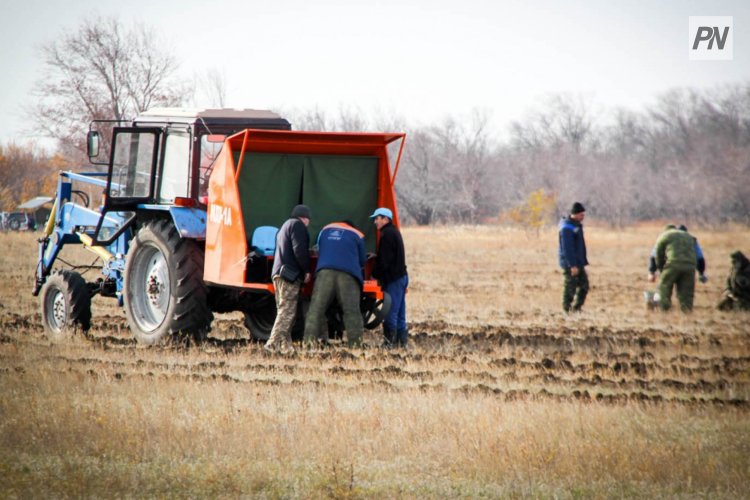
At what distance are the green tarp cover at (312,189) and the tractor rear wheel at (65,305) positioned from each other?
7.92 ft

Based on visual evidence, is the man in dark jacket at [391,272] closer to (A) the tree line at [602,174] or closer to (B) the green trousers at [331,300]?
(B) the green trousers at [331,300]

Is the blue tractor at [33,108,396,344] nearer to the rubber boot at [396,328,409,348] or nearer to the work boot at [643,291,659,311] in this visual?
the rubber boot at [396,328,409,348]

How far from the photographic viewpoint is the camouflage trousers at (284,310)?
11.8 m

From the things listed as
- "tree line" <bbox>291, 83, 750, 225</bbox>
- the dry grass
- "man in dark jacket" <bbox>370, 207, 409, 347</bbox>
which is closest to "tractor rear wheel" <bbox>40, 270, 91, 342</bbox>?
the dry grass

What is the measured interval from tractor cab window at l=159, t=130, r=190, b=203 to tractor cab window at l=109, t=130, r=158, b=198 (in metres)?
0.19

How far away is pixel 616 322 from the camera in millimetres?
15977

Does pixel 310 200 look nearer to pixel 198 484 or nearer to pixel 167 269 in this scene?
pixel 167 269

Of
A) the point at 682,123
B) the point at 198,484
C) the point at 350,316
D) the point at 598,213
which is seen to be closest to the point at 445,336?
the point at 350,316

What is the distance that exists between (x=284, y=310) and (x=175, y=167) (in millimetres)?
2290

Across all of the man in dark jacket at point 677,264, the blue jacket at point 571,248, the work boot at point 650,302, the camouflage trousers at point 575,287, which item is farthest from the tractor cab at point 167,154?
the work boot at point 650,302

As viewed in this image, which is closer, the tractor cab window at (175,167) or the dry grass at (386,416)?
the dry grass at (386,416)

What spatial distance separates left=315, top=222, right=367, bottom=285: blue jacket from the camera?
11.8m

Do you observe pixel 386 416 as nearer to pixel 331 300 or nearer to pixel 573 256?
pixel 331 300

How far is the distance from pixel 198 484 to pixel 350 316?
549 cm
